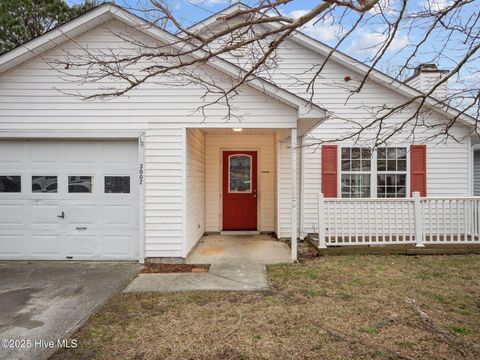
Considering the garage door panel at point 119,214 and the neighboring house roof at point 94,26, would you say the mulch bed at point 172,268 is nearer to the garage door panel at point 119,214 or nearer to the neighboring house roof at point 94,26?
the garage door panel at point 119,214

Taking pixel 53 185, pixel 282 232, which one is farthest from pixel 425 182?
pixel 53 185

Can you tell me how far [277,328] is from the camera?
3426 millimetres

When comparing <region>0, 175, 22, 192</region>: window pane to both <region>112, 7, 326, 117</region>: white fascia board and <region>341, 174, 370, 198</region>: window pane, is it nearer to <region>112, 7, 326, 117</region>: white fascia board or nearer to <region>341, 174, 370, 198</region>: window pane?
<region>112, 7, 326, 117</region>: white fascia board

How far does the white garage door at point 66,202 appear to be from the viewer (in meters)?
5.88

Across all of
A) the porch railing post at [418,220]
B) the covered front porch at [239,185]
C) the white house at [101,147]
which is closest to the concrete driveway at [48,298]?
the white house at [101,147]

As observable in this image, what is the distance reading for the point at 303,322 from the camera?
3.57 metres

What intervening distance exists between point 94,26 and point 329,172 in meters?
5.90

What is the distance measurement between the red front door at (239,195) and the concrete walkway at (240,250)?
0.59 metres

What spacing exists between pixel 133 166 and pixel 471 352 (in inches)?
213

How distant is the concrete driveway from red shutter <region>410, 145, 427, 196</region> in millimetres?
6687

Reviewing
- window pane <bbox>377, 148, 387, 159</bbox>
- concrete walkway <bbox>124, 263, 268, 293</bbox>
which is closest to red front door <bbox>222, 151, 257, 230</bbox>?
window pane <bbox>377, 148, 387, 159</bbox>

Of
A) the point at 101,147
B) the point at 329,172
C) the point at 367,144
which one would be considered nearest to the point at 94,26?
the point at 101,147

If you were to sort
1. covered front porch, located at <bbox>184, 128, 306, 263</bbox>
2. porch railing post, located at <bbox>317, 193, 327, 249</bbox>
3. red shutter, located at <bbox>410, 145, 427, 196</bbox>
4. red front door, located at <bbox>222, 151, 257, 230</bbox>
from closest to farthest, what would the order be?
1. porch railing post, located at <bbox>317, 193, 327, 249</bbox>
2. red shutter, located at <bbox>410, 145, 427, 196</bbox>
3. covered front porch, located at <bbox>184, 128, 306, 263</bbox>
4. red front door, located at <bbox>222, 151, 257, 230</bbox>

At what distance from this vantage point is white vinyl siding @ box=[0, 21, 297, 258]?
575 cm
